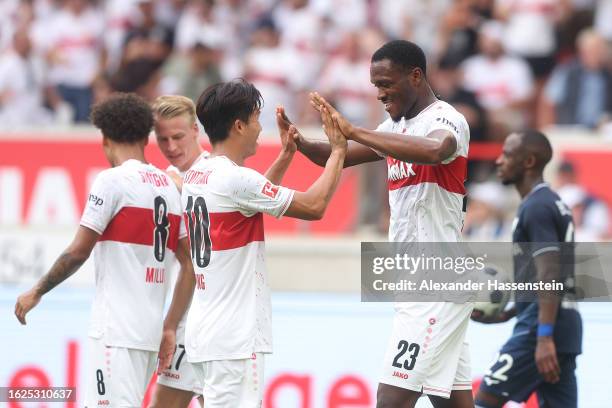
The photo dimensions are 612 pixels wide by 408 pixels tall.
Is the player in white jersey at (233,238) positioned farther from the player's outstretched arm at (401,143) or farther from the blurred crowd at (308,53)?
the blurred crowd at (308,53)

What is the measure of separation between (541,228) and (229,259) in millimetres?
2159

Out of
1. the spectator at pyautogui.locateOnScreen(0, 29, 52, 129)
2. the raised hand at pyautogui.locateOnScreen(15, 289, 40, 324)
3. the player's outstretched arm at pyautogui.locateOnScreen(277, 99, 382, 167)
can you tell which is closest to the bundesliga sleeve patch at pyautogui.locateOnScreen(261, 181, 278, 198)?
the player's outstretched arm at pyautogui.locateOnScreen(277, 99, 382, 167)

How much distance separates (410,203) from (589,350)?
243 cm

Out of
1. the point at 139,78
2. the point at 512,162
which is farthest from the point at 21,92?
the point at 512,162

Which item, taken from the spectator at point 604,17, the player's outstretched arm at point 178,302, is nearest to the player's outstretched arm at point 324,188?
the player's outstretched arm at point 178,302

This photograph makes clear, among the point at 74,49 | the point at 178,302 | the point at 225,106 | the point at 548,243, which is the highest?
the point at 74,49

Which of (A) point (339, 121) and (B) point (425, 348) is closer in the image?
(A) point (339, 121)

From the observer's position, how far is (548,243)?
7.03m

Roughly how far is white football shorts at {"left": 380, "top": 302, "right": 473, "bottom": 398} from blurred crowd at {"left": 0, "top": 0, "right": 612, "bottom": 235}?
6.90 metres

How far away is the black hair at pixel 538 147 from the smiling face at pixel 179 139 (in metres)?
→ 2.04

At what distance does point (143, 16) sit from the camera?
54.2 feet

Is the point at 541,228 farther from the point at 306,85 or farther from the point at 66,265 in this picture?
the point at 306,85

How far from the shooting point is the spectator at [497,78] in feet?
47.4
